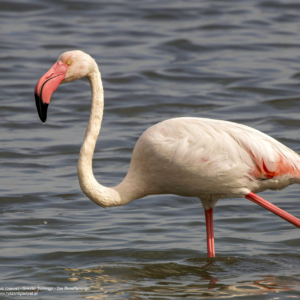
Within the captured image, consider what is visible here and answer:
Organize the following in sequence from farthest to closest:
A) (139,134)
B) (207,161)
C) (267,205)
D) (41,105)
Answer: 1. (139,134)
2. (267,205)
3. (207,161)
4. (41,105)

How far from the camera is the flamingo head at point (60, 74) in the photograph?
5730mm

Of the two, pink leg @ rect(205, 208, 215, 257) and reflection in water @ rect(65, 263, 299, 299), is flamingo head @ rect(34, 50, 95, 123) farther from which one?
pink leg @ rect(205, 208, 215, 257)

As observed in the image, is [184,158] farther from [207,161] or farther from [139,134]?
[139,134]

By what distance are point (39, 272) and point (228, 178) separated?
1989mm

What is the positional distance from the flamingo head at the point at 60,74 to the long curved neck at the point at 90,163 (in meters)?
0.11

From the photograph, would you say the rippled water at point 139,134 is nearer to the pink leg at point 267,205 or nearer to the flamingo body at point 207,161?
the pink leg at point 267,205

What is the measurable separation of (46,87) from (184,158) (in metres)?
1.39

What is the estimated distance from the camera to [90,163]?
589 centimetres

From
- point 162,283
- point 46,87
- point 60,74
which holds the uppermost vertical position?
point 60,74

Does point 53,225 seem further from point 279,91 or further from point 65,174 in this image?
point 279,91

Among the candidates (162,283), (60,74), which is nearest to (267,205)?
(162,283)

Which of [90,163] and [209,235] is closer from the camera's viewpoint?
[90,163]

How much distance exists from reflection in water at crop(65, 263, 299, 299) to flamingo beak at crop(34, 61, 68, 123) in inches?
60.6

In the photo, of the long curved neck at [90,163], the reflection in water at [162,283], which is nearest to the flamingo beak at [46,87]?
the long curved neck at [90,163]
